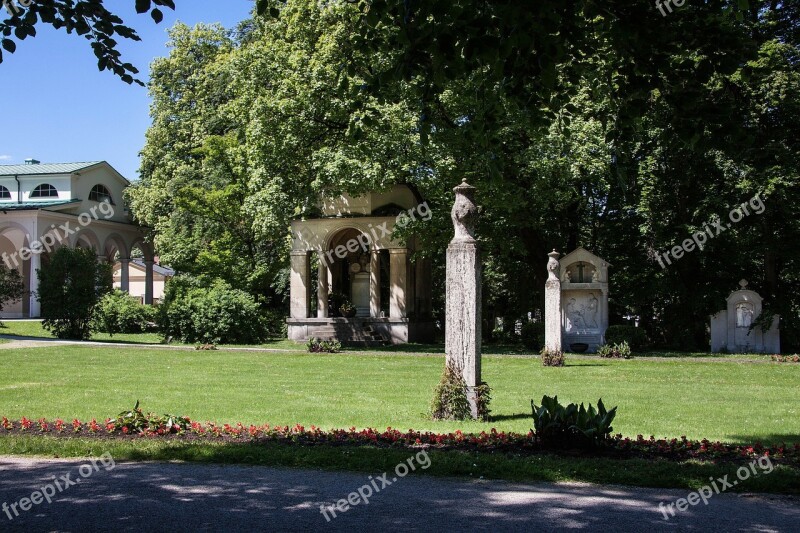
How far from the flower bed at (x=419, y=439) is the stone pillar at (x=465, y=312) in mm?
1944

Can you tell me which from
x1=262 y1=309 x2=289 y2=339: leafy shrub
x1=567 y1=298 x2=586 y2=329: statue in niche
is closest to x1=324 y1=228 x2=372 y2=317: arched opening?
x1=262 y1=309 x2=289 y2=339: leafy shrub

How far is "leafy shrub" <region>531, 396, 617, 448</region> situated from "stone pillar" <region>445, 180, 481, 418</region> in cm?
240

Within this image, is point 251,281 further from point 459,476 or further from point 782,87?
point 459,476

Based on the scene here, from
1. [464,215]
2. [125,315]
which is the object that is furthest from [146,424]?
[125,315]

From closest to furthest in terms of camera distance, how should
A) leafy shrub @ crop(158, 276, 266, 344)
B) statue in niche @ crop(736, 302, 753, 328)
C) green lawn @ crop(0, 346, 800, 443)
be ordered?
green lawn @ crop(0, 346, 800, 443) → statue in niche @ crop(736, 302, 753, 328) → leafy shrub @ crop(158, 276, 266, 344)

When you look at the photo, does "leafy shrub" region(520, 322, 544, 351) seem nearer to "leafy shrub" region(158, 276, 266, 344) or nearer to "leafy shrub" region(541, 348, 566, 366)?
"leafy shrub" region(541, 348, 566, 366)

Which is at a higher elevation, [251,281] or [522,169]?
[522,169]

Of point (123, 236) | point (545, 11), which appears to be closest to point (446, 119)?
point (545, 11)

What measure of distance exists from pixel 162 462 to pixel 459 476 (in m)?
3.36

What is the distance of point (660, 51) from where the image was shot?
684cm

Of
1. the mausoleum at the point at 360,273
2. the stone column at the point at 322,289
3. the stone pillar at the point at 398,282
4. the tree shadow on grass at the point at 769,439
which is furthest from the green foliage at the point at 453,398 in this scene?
the stone column at the point at 322,289

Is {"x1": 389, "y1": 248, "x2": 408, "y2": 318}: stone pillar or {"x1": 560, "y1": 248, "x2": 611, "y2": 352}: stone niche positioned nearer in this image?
{"x1": 560, "y1": 248, "x2": 611, "y2": 352}: stone niche

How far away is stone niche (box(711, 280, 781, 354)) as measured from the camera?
27.7 m

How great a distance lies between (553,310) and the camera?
841 inches
